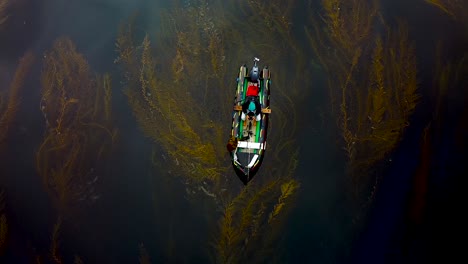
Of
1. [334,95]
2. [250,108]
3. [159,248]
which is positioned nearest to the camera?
[250,108]

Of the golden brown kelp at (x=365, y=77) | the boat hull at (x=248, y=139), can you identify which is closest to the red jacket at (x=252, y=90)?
the boat hull at (x=248, y=139)

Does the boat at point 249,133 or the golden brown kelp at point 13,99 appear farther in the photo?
the golden brown kelp at point 13,99

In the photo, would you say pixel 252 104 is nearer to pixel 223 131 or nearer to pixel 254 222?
pixel 223 131

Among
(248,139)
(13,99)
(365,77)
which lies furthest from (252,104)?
(13,99)

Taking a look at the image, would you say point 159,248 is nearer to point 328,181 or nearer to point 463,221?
point 328,181

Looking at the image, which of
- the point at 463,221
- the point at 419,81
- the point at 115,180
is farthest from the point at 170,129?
the point at 463,221

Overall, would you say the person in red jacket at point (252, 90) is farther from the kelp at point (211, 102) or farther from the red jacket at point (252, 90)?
the kelp at point (211, 102)
